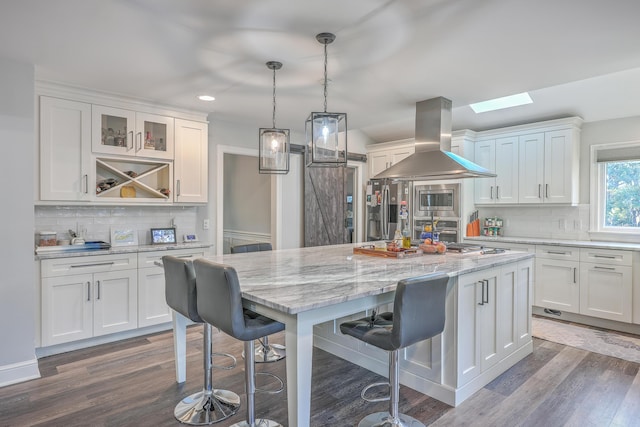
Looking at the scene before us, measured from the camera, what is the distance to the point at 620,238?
448cm

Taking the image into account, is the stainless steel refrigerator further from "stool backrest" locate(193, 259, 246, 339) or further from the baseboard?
the baseboard

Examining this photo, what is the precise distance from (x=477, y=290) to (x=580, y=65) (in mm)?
1861

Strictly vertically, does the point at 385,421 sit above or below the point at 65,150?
below

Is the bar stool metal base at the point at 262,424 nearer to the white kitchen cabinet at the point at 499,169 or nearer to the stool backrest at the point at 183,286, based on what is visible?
the stool backrest at the point at 183,286

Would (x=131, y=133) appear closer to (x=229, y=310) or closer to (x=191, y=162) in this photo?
(x=191, y=162)

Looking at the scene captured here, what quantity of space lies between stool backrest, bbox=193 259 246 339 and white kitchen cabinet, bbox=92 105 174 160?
2.38 metres

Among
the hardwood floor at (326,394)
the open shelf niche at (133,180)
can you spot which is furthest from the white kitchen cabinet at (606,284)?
the open shelf niche at (133,180)

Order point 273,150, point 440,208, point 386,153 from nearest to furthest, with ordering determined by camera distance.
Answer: point 273,150 < point 440,208 < point 386,153

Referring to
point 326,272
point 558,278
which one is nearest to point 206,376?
point 326,272

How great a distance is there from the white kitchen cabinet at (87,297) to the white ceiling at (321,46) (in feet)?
5.38

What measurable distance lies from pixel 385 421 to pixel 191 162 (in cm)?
333

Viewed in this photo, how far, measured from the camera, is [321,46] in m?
2.57

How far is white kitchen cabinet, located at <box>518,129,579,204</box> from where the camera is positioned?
4.62m

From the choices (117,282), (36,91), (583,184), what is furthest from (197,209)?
(583,184)
